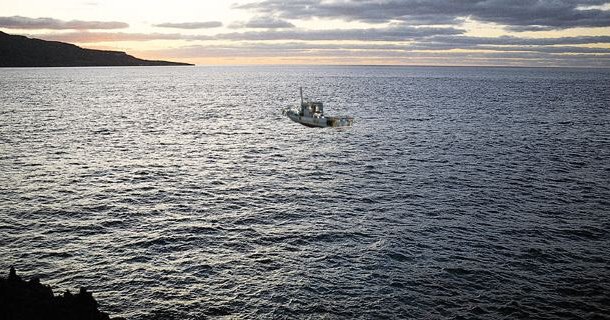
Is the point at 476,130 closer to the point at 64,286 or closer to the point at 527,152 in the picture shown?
the point at 527,152

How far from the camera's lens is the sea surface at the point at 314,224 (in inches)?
1183

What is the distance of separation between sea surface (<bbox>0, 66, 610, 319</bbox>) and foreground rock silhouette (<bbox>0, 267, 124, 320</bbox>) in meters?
5.80

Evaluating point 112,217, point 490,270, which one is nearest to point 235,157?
point 112,217

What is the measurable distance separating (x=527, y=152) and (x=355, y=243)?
49925 millimetres

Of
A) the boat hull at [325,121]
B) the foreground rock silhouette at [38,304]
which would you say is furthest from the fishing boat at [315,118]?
the foreground rock silhouette at [38,304]

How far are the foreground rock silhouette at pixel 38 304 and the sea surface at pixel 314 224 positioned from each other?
580 centimetres

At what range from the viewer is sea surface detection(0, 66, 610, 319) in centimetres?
3005

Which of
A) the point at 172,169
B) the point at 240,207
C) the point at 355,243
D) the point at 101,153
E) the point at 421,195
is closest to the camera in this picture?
the point at 355,243

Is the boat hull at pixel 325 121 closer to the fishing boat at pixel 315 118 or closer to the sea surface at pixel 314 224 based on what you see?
the fishing boat at pixel 315 118

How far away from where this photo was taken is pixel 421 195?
5228cm

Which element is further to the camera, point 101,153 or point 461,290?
point 101,153

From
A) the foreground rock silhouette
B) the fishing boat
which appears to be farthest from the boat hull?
the foreground rock silhouette

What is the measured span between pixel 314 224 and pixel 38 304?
2560 centimetres

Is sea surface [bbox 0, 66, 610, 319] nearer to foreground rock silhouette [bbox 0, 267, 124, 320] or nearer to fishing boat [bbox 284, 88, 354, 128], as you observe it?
foreground rock silhouette [bbox 0, 267, 124, 320]
